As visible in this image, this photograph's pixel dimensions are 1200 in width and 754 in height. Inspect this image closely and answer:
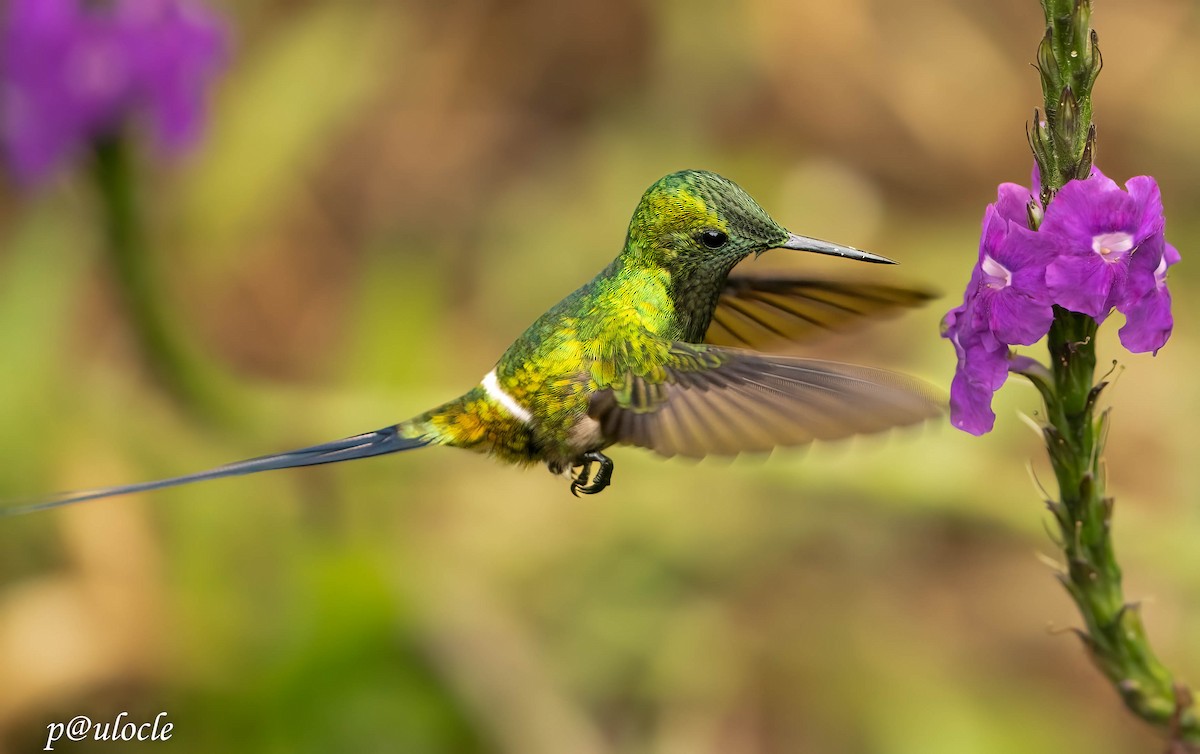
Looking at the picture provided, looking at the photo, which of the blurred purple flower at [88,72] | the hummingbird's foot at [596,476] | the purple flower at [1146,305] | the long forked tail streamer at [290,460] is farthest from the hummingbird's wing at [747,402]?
the blurred purple flower at [88,72]

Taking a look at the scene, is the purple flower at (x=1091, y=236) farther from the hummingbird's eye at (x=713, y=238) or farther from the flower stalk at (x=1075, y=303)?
the hummingbird's eye at (x=713, y=238)

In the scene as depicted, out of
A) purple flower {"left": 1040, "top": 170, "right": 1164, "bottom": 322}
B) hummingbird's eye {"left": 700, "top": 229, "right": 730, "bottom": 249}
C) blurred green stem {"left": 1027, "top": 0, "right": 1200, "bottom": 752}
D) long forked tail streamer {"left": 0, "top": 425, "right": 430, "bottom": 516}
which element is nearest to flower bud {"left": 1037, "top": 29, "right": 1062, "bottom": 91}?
blurred green stem {"left": 1027, "top": 0, "right": 1200, "bottom": 752}

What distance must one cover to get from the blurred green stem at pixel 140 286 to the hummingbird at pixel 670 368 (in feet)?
4.60

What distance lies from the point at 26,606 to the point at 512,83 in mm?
2800

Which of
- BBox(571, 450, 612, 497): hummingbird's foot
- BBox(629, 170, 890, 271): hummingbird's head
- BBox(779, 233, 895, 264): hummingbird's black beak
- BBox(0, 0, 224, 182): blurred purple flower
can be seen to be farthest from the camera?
BBox(0, 0, 224, 182): blurred purple flower

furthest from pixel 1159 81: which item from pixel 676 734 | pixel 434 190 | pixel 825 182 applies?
pixel 676 734

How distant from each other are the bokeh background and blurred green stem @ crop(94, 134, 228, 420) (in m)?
0.09

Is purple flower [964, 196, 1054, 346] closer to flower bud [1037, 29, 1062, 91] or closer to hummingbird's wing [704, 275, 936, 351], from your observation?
flower bud [1037, 29, 1062, 91]

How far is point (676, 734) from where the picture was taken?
3.47 m

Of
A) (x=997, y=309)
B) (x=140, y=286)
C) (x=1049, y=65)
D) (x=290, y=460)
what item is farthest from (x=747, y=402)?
(x=140, y=286)

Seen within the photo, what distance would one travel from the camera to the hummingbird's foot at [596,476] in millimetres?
1913

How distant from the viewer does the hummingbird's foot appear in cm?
191

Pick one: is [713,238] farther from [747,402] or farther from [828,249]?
[747,402]

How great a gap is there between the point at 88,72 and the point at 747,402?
2.40 metres
